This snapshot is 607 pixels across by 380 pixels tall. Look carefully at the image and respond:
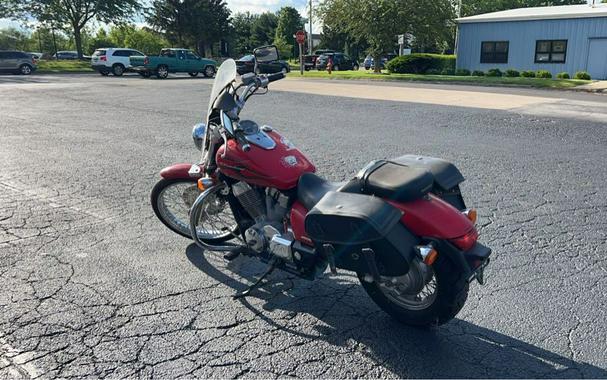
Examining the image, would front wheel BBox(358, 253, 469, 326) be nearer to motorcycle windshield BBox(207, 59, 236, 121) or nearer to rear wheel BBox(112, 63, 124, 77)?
motorcycle windshield BBox(207, 59, 236, 121)

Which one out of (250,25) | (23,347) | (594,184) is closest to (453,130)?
(594,184)

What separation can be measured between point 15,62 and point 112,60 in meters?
8.02

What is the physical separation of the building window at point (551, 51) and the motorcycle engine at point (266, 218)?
29.8 m

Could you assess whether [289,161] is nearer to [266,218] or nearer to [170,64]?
[266,218]

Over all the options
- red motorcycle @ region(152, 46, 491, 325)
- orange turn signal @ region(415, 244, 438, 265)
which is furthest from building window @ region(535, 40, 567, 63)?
orange turn signal @ region(415, 244, 438, 265)

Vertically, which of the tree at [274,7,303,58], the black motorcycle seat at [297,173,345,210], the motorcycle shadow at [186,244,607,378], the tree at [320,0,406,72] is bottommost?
the motorcycle shadow at [186,244,607,378]

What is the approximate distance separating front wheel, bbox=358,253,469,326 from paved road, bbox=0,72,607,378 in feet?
0.45

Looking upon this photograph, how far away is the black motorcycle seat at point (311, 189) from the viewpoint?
3.26 metres

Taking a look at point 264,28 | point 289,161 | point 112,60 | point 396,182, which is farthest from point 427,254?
point 264,28

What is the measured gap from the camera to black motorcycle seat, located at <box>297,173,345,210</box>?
10.7 ft

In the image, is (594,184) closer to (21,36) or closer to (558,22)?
(558,22)

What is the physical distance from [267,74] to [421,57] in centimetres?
3004

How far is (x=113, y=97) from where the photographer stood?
57.1ft

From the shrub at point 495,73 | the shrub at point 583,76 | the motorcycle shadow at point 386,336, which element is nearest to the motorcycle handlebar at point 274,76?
the motorcycle shadow at point 386,336
